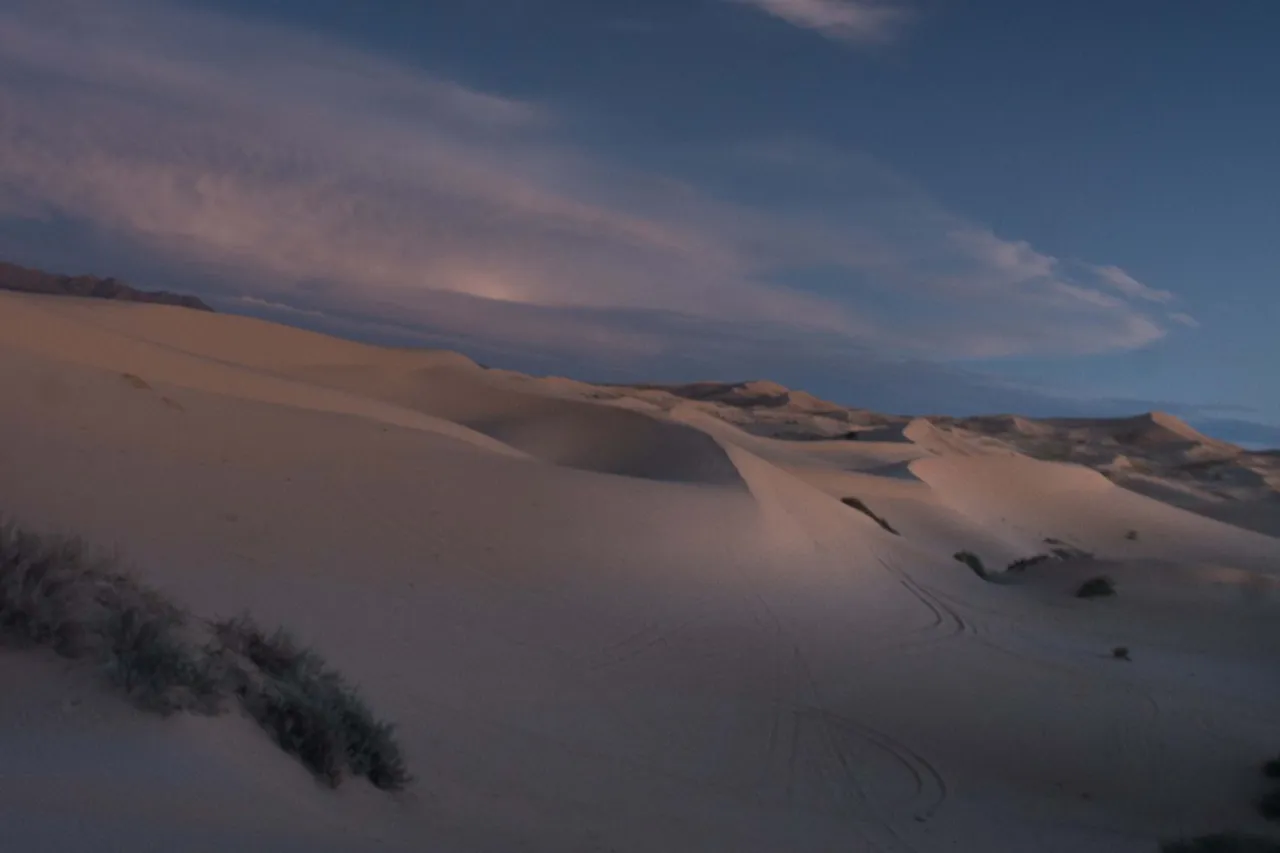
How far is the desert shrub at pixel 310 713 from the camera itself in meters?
4.42

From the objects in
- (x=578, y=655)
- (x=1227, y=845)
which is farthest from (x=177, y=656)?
(x=1227, y=845)

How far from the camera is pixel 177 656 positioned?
158 inches

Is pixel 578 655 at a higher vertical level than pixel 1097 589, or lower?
lower

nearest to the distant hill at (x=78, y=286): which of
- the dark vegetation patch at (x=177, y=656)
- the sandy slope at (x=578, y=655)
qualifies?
the sandy slope at (x=578, y=655)

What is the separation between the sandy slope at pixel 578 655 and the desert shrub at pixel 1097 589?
0.32 metres

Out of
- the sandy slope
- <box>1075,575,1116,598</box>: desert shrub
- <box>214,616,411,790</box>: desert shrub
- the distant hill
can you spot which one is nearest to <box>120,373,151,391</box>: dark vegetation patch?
the sandy slope

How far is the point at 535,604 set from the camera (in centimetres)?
991

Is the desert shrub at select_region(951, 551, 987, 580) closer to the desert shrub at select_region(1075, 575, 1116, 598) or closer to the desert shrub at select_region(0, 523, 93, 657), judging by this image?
the desert shrub at select_region(1075, 575, 1116, 598)

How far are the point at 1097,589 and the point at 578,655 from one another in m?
10.9

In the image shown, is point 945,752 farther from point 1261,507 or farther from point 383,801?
point 1261,507

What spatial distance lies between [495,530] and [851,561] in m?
6.34

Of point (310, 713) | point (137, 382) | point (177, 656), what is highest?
point (137, 382)

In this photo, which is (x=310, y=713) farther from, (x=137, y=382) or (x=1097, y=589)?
(x=1097, y=589)

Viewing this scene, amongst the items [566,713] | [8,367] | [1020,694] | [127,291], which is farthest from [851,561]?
[127,291]
